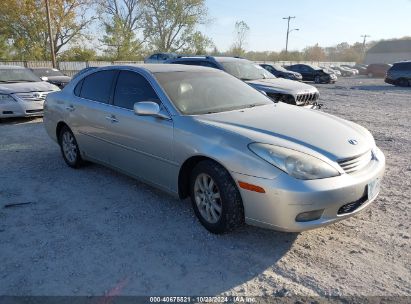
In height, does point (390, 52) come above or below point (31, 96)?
above

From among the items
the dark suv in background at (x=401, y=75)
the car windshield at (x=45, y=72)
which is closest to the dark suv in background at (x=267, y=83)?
the car windshield at (x=45, y=72)

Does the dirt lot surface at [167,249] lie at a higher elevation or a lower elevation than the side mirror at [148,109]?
lower

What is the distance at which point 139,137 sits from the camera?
409cm

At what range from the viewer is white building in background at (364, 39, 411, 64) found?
7512 centimetres

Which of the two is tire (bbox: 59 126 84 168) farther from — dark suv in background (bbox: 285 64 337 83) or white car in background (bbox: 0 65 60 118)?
dark suv in background (bbox: 285 64 337 83)

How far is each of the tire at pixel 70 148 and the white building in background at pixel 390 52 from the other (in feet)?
269

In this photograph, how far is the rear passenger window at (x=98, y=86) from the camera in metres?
4.73

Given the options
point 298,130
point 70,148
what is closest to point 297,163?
point 298,130

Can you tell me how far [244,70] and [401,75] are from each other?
18265 millimetres

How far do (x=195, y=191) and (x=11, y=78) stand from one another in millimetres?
8900

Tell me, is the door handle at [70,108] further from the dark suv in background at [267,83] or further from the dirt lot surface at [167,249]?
the dark suv in background at [267,83]

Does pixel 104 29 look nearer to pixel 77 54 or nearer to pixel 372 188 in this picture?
pixel 77 54

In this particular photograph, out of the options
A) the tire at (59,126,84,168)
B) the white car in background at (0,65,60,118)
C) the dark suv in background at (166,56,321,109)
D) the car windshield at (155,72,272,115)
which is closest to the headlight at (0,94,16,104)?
the white car in background at (0,65,60,118)

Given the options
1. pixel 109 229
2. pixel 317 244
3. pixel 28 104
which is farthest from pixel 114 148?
pixel 28 104
